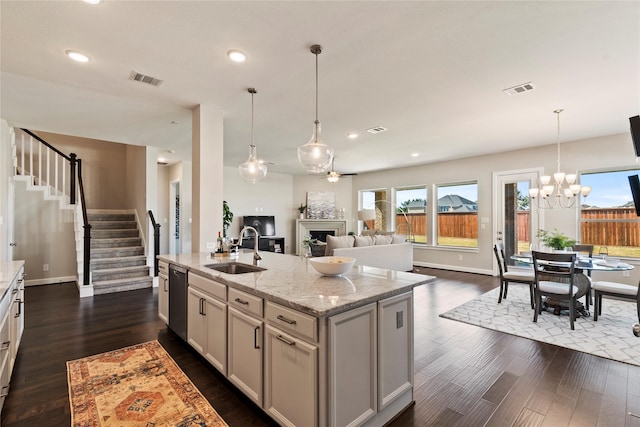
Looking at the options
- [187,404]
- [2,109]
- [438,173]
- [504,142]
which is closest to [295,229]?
[438,173]

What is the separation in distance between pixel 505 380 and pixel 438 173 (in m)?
6.19

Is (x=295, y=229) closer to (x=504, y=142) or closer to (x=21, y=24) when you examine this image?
(x=504, y=142)

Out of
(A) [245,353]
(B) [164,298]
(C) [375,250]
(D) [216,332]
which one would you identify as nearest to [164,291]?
(B) [164,298]

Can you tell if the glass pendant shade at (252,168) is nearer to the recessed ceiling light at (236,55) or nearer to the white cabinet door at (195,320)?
the recessed ceiling light at (236,55)

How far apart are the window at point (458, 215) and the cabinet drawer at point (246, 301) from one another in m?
6.71

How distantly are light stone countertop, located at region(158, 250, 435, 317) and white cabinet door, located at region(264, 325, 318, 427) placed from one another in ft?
0.73

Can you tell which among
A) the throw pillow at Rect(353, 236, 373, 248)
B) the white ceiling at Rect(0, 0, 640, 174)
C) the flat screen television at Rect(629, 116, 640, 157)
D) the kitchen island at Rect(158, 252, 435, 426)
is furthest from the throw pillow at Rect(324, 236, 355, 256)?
the flat screen television at Rect(629, 116, 640, 157)

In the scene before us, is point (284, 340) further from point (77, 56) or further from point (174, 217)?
point (174, 217)

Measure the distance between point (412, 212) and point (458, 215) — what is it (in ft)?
4.40

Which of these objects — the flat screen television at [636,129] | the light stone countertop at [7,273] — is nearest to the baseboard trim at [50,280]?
the light stone countertop at [7,273]

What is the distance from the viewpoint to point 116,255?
19.8 feet

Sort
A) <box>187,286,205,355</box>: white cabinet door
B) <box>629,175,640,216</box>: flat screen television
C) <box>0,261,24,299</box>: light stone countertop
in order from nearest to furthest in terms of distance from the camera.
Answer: <box>0,261,24,299</box>: light stone countertop
<box>187,286,205,355</box>: white cabinet door
<box>629,175,640,216</box>: flat screen television

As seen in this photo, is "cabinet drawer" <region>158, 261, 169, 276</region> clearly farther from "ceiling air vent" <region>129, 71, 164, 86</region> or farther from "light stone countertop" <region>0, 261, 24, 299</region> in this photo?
"ceiling air vent" <region>129, 71, 164, 86</region>

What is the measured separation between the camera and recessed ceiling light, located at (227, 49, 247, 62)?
8.75 feet
